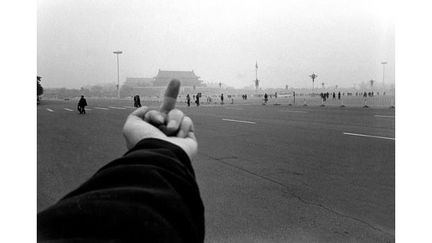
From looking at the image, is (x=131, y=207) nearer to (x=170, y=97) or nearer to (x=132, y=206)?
(x=132, y=206)

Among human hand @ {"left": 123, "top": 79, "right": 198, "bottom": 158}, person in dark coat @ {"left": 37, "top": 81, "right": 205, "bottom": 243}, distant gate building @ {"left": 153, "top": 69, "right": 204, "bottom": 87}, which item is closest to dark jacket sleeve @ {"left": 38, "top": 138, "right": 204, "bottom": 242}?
person in dark coat @ {"left": 37, "top": 81, "right": 205, "bottom": 243}

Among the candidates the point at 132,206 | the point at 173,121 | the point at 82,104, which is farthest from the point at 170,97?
the point at 82,104

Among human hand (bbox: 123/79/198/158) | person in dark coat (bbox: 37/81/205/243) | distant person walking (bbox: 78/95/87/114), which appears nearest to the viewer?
person in dark coat (bbox: 37/81/205/243)

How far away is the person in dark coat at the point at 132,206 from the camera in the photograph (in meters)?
0.33

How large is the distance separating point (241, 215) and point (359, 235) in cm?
40

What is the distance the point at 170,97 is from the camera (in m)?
0.68

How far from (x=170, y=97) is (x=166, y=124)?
0.05 m

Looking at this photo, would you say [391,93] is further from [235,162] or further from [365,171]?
[235,162]

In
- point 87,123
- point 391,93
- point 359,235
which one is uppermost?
point 391,93

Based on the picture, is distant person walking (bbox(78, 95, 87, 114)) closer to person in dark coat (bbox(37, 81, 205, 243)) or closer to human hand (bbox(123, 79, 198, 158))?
human hand (bbox(123, 79, 198, 158))

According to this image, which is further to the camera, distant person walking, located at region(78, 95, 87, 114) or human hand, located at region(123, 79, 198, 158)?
distant person walking, located at region(78, 95, 87, 114)

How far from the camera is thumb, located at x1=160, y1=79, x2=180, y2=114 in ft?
2.23
